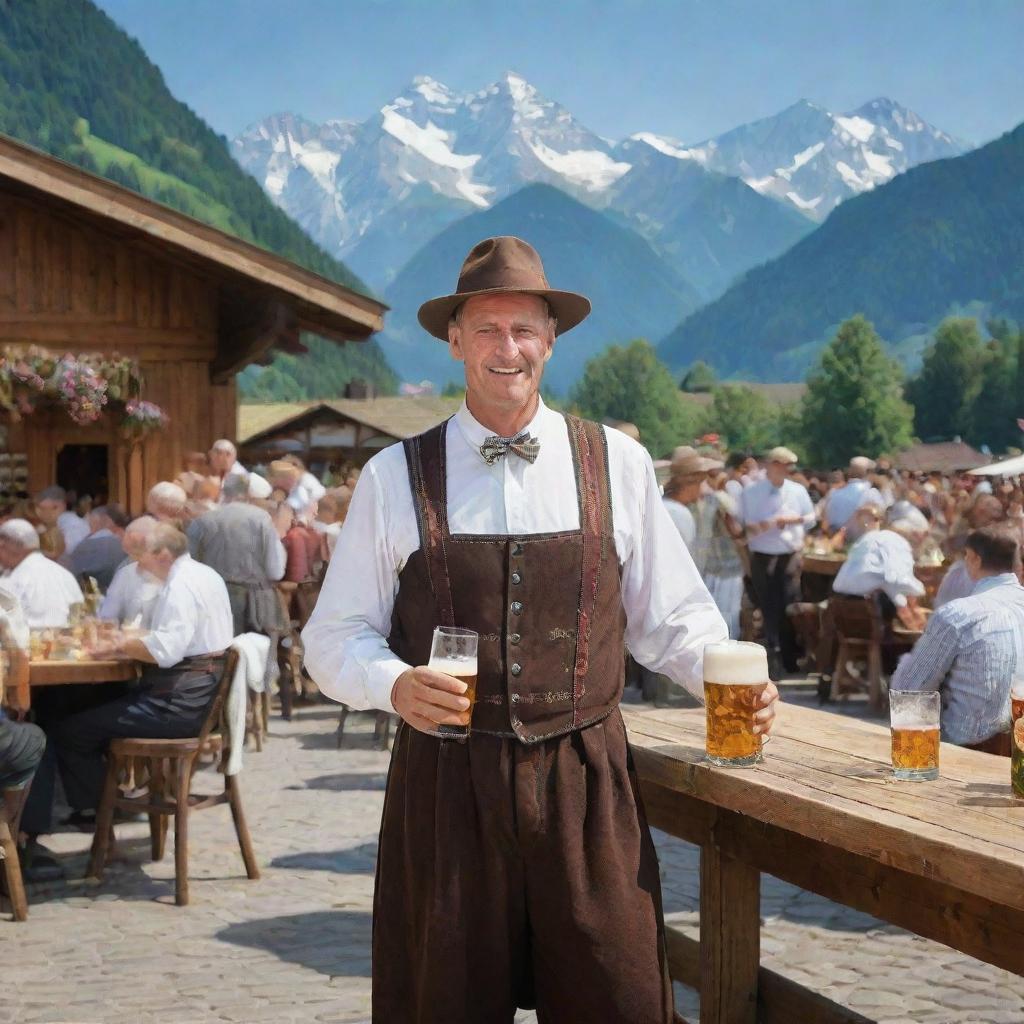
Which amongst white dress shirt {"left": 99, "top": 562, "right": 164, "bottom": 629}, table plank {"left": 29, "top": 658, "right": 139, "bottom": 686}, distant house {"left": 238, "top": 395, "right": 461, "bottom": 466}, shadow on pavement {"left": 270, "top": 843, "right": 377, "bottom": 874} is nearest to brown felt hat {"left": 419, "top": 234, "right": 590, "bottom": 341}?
shadow on pavement {"left": 270, "top": 843, "right": 377, "bottom": 874}

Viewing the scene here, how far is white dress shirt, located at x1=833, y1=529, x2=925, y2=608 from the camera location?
30.9 feet

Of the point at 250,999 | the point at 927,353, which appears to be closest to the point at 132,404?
the point at 250,999

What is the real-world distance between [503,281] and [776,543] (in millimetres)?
9300

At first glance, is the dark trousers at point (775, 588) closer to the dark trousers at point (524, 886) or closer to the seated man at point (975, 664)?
the seated man at point (975, 664)

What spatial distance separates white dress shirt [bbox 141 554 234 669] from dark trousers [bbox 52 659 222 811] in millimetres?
94

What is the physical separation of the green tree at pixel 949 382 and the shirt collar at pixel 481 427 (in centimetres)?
10579

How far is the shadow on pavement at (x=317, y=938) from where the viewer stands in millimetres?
4902

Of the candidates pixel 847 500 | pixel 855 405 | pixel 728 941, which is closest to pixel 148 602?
pixel 728 941

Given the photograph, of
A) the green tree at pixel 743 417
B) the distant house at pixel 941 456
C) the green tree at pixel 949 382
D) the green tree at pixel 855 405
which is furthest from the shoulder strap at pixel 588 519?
the green tree at pixel 743 417

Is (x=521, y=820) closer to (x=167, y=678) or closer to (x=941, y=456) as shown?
(x=167, y=678)

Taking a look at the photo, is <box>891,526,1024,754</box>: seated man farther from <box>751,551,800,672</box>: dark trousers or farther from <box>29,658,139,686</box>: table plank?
<box>751,551,800,672</box>: dark trousers

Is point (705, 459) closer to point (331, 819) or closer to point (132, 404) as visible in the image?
point (331, 819)

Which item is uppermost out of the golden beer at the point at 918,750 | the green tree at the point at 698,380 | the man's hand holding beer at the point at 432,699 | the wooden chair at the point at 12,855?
the green tree at the point at 698,380

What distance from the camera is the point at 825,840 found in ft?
8.05
